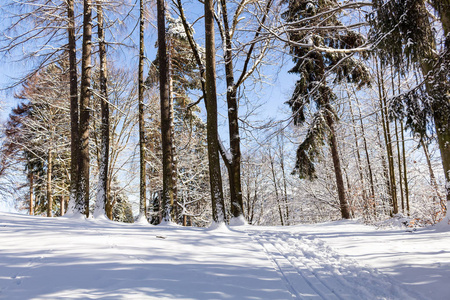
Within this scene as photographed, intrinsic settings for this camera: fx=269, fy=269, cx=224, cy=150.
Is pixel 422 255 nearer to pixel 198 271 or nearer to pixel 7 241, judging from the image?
pixel 198 271

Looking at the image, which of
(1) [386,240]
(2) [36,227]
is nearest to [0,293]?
(2) [36,227]

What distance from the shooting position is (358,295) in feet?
9.68

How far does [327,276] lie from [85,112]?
814 centimetres

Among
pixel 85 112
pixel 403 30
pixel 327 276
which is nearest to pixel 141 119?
pixel 85 112

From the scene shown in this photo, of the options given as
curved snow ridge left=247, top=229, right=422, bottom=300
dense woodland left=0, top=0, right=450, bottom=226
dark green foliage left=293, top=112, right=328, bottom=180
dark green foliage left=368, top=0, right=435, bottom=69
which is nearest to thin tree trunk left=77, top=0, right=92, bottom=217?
dense woodland left=0, top=0, right=450, bottom=226

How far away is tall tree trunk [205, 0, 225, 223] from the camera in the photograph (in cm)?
704

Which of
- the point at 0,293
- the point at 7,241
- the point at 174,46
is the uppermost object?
the point at 174,46

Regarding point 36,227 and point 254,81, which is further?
point 254,81

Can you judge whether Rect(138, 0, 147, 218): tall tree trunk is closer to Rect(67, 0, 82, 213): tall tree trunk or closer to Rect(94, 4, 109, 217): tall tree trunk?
Rect(94, 4, 109, 217): tall tree trunk

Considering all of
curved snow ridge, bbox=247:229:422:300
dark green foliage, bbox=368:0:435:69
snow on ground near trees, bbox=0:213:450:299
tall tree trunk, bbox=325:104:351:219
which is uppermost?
dark green foliage, bbox=368:0:435:69

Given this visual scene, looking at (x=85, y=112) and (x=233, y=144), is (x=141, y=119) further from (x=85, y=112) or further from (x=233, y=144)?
(x=233, y=144)

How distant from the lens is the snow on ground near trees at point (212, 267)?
287 cm

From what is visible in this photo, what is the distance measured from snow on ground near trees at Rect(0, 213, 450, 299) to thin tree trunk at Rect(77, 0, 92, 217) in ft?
9.21

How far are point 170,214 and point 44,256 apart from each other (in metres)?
5.34
